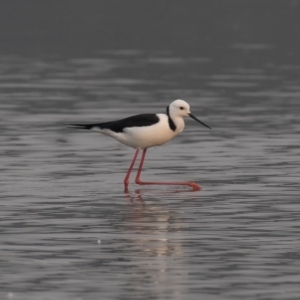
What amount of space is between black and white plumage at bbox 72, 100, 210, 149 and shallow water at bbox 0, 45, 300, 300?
1.64 ft

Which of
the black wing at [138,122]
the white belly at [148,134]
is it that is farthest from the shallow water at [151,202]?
the black wing at [138,122]

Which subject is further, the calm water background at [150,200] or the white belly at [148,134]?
the white belly at [148,134]

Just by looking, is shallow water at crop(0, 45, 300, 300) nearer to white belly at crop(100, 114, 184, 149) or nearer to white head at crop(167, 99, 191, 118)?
white belly at crop(100, 114, 184, 149)

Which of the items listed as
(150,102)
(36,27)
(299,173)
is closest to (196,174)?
(299,173)

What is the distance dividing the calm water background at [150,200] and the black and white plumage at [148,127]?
1.62 ft

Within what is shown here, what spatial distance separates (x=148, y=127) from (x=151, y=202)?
6.43 ft

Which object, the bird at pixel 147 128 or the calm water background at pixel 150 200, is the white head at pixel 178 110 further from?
the calm water background at pixel 150 200

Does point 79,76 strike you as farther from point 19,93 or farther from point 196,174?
point 196,174

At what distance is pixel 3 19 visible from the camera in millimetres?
59938

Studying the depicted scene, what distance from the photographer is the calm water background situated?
10.9m

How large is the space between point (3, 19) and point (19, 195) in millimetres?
45215

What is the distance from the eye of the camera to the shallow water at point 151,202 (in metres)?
10.9

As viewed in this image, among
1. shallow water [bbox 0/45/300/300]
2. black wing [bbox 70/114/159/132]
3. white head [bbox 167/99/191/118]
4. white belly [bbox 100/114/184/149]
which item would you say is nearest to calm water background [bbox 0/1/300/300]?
shallow water [bbox 0/45/300/300]

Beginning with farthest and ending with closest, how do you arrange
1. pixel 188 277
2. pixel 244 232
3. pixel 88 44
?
pixel 88 44
pixel 244 232
pixel 188 277
